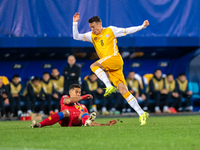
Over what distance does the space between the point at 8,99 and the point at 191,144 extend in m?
9.86

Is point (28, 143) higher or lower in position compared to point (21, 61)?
lower

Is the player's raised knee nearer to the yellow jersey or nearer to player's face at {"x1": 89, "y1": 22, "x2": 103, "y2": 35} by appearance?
the yellow jersey

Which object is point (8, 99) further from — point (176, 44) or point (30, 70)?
point (176, 44)

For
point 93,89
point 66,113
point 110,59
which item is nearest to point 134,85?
point 93,89

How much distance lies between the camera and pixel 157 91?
14531 millimetres

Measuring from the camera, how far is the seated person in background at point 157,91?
14.5 metres

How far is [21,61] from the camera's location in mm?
14523

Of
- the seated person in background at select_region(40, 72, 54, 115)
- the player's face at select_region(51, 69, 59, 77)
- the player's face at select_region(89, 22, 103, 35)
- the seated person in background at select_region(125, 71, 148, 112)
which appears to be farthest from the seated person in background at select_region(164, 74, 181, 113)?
the player's face at select_region(89, 22, 103, 35)

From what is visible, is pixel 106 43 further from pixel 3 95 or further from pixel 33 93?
pixel 3 95

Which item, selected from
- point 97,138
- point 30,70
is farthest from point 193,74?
point 97,138

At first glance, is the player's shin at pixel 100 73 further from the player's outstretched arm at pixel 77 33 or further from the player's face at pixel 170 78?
the player's face at pixel 170 78

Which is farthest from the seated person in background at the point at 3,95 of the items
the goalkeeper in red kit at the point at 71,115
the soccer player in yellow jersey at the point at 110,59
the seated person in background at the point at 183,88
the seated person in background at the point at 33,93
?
the goalkeeper in red kit at the point at 71,115

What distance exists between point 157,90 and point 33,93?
4.15m

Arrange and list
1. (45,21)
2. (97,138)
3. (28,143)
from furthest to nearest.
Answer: (45,21), (97,138), (28,143)
